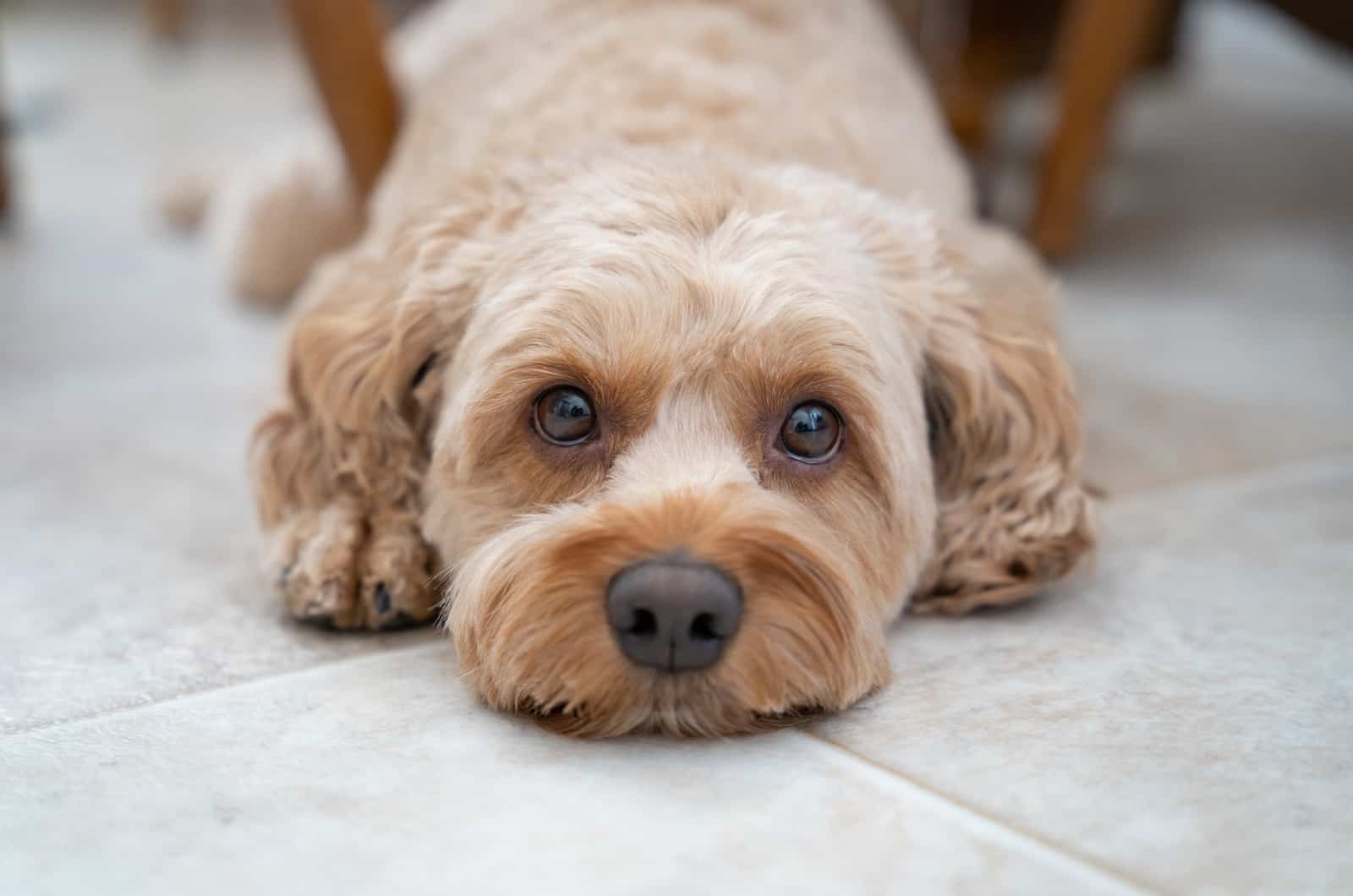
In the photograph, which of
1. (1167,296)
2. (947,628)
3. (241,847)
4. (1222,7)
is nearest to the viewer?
(241,847)

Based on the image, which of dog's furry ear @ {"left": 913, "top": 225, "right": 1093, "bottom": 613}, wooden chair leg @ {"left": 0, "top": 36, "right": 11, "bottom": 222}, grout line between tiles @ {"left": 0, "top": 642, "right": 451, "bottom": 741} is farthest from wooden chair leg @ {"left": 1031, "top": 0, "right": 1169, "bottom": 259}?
wooden chair leg @ {"left": 0, "top": 36, "right": 11, "bottom": 222}

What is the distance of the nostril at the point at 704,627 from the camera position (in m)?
1.82

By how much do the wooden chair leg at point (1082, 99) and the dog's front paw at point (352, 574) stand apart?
3.26 meters

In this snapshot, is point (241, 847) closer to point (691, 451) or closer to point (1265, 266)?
point (691, 451)

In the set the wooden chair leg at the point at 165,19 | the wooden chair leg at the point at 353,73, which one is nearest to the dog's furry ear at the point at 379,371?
the wooden chair leg at the point at 353,73

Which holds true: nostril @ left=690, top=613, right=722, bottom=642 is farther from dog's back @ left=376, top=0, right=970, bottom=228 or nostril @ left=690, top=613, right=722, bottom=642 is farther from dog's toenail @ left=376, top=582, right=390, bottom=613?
dog's back @ left=376, top=0, right=970, bottom=228

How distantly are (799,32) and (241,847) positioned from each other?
2450 millimetres

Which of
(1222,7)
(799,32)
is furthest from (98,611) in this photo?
(1222,7)

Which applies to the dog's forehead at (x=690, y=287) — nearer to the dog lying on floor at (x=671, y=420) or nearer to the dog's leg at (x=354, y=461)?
the dog lying on floor at (x=671, y=420)

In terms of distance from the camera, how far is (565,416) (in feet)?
7.18

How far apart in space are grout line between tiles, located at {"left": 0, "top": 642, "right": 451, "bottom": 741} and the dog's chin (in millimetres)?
328

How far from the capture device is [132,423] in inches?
139

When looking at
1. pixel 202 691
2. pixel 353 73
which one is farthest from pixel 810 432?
pixel 353 73

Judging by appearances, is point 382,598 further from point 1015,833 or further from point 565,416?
point 1015,833
